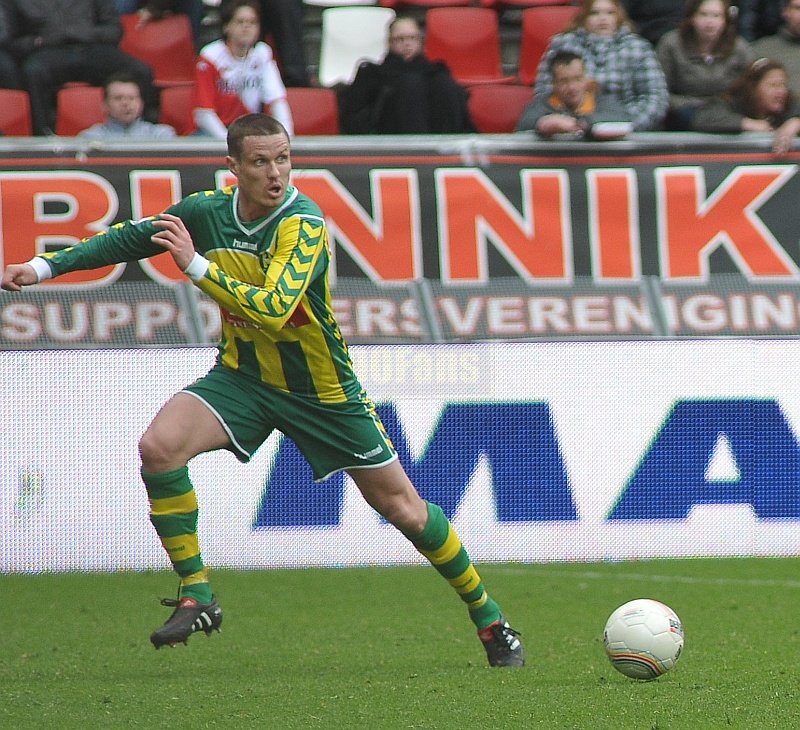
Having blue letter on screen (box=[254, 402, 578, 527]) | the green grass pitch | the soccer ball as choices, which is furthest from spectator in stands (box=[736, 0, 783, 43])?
the soccer ball

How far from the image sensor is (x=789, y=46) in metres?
10.5

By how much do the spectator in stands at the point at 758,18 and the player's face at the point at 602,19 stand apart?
203 cm

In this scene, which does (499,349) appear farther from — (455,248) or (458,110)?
(458,110)

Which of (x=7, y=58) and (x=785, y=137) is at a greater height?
(x=7, y=58)

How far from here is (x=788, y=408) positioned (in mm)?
8781

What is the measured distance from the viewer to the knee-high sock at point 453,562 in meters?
5.54

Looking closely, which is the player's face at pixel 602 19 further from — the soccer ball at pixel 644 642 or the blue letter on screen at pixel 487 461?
the soccer ball at pixel 644 642

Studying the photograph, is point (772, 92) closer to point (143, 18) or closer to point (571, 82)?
point (571, 82)

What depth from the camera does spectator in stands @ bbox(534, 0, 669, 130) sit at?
9.80 meters

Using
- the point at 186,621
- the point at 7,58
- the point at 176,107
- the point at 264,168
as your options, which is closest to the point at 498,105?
the point at 176,107

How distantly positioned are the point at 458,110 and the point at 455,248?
59.5 inches

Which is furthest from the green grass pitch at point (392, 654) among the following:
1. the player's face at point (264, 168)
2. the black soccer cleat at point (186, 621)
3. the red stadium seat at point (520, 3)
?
the red stadium seat at point (520, 3)

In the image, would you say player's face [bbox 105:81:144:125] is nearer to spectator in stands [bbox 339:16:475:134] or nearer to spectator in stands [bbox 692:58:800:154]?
spectator in stands [bbox 339:16:475:134]

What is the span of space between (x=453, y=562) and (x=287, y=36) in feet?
20.3
